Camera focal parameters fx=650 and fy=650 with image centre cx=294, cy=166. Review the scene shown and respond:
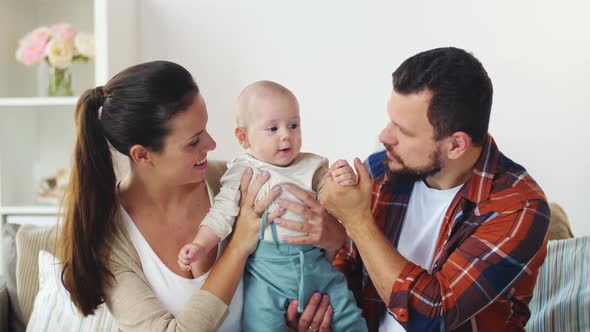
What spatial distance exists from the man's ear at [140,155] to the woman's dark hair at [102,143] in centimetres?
1

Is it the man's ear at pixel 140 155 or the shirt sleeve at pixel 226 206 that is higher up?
the man's ear at pixel 140 155

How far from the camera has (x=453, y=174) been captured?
179 cm

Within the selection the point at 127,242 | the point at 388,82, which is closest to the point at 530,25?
the point at 388,82

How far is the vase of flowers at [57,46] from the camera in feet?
9.95

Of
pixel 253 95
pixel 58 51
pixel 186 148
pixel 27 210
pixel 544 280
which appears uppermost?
pixel 253 95

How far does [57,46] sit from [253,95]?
168cm

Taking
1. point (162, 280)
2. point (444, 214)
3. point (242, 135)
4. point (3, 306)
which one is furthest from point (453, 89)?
point (3, 306)

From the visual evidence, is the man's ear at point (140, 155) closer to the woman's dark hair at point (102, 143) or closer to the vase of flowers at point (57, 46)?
the woman's dark hair at point (102, 143)

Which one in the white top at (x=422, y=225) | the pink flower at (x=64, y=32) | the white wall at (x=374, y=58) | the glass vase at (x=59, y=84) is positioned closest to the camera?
the white top at (x=422, y=225)

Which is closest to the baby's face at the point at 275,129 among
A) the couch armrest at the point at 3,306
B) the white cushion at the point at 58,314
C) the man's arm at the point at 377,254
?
the man's arm at the point at 377,254

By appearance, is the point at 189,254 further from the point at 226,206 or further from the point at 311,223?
the point at 311,223

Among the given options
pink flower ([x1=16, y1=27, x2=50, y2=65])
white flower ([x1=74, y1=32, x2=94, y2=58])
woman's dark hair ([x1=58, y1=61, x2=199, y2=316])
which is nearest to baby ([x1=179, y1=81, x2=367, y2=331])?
woman's dark hair ([x1=58, y1=61, x2=199, y2=316])

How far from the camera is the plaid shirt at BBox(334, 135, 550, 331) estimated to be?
157 centimetres

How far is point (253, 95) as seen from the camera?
67.6 inches
